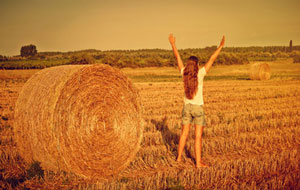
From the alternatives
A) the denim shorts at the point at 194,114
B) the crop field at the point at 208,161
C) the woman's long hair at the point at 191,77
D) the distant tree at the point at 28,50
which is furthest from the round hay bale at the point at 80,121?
the distant tree at the point at 28,50

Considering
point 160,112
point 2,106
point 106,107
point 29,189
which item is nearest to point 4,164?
point 29,189

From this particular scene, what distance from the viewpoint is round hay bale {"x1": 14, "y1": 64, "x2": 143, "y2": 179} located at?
5.20m

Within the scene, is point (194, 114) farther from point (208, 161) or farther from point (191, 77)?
point (208, 161)

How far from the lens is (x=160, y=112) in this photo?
11203 millimetres

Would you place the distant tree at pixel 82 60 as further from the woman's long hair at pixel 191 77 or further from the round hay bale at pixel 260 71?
the woman's long hair at pixel 191 77

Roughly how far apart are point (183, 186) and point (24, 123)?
3.05 meters

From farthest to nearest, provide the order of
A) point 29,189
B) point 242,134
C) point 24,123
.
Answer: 1. point 242,134
2. point 24,123
3. point 29,189

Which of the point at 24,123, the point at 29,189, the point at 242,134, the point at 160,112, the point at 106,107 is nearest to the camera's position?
the point at 29,189

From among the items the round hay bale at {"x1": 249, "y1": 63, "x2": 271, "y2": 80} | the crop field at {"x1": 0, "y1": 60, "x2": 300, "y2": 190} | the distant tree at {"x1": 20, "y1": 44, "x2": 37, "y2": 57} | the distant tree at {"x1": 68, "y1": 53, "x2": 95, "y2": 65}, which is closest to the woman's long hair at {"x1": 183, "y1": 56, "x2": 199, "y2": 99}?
the crop field at {"x1": 0, "y1": 60, "x2": 300, "y2": 190}

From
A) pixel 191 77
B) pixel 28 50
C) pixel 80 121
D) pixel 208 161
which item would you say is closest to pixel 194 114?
pixel 191 77

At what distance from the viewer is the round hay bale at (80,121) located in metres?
5.20

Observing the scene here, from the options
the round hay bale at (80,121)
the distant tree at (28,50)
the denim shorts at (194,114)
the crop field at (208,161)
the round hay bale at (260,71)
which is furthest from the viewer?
the distant tree at (28,50)

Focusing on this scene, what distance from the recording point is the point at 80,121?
5703 millimetres

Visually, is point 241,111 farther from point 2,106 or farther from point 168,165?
point 2,106
